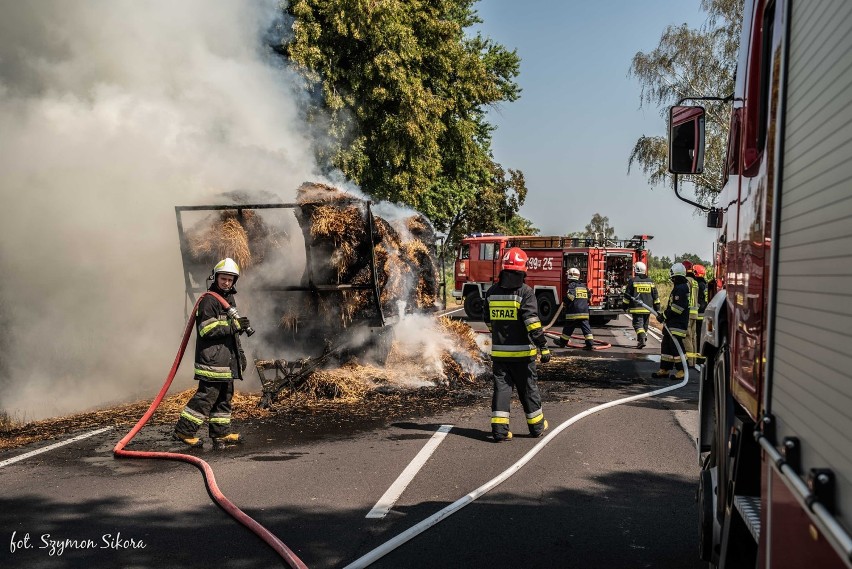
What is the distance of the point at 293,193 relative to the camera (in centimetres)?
999

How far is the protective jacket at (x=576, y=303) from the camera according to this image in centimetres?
1493

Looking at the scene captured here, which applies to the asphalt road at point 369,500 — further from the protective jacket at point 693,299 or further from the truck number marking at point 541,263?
the truck number marking at point 541,263

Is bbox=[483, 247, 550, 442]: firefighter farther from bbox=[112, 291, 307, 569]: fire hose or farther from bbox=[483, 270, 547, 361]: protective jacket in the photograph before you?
bbox=[112, 291, 307, 569]: fire hose

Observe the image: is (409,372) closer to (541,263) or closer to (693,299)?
(693,299)

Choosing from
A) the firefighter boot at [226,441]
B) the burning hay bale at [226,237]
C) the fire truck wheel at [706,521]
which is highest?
the burning hay bale at [226,237]

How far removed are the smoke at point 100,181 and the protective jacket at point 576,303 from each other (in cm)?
646

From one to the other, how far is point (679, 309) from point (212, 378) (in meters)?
7.16

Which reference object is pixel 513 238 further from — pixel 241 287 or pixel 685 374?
pixel 241 287

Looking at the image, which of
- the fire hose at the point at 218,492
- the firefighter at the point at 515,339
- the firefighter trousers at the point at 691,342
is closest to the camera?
the fire hose at the point at 218,492

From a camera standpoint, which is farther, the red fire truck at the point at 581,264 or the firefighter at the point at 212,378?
the red fire truck at the point at 581,264

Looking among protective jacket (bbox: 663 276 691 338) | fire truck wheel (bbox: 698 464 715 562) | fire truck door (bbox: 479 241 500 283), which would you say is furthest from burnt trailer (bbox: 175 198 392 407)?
fire truck door (bbox: 479 241 500 283)

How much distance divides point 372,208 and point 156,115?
3.69 meters

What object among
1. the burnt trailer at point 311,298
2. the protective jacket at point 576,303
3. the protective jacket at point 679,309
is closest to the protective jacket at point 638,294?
the protective jacket at point 576,303

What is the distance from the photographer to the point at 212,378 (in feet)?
23.0
